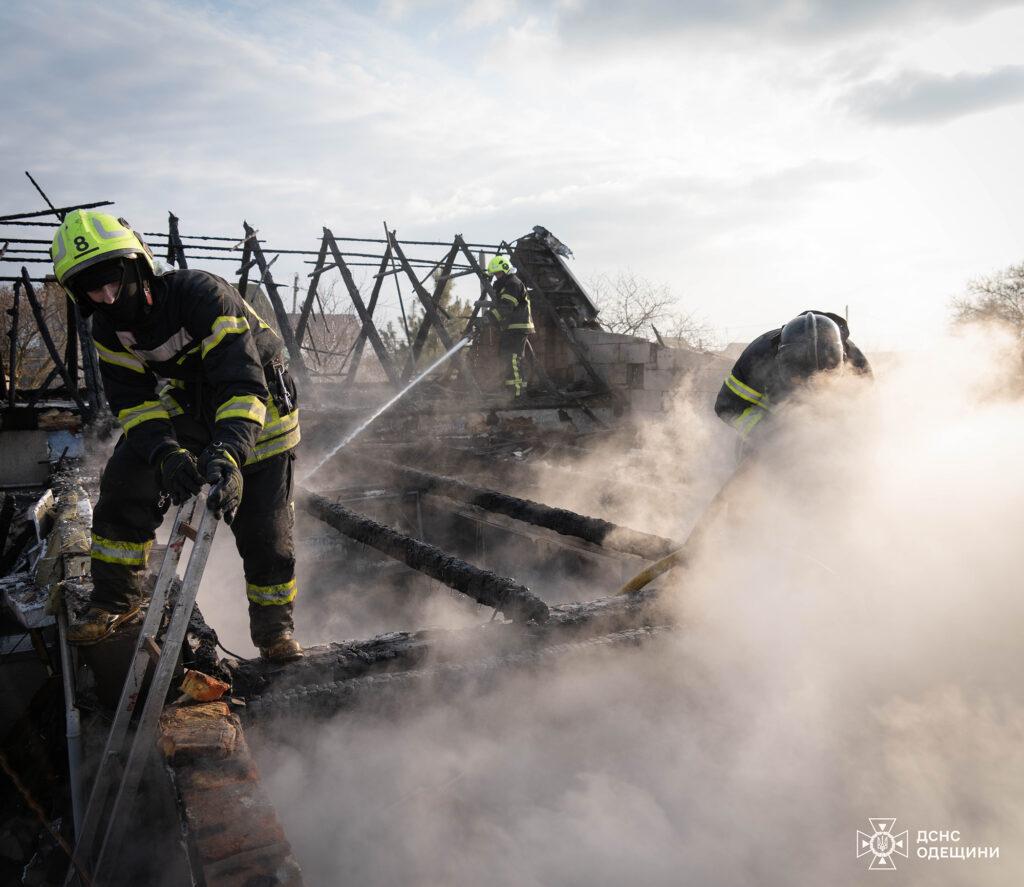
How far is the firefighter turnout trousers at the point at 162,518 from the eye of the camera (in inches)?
127

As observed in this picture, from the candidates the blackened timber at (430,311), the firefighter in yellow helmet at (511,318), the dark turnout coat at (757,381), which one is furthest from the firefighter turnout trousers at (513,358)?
the dark turnout coat at (757,381)

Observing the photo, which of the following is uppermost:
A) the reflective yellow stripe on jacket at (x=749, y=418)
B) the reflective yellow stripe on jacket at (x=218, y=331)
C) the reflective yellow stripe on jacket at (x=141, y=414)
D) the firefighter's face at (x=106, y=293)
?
the firefighter's face at (x=106, y=293)

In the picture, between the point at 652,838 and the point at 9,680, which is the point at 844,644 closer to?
the point at 652,838

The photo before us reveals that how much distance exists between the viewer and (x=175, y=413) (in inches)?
136

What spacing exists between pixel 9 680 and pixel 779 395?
178 inches

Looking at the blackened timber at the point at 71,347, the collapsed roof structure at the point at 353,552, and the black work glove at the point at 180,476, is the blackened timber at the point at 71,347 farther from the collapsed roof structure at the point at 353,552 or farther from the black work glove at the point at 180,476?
the black work glove at the point at 180,476

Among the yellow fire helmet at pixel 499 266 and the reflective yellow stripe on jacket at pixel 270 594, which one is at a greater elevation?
the yellow fire helmet at pixel 499 266

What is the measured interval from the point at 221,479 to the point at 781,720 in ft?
8.04

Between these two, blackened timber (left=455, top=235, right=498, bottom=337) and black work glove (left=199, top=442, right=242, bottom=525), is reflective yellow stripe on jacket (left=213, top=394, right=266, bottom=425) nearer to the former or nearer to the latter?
black work glove (left=199, top=442, right=242, bottom=525)

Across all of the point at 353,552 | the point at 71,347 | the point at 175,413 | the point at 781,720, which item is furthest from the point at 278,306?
the point at 781,720

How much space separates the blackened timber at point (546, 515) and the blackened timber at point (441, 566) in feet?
3.01

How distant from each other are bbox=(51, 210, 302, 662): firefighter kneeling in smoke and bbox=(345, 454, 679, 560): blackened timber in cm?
226

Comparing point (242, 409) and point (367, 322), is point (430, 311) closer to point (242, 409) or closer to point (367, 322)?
point (367, 322)

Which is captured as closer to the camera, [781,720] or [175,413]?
[781,720]
